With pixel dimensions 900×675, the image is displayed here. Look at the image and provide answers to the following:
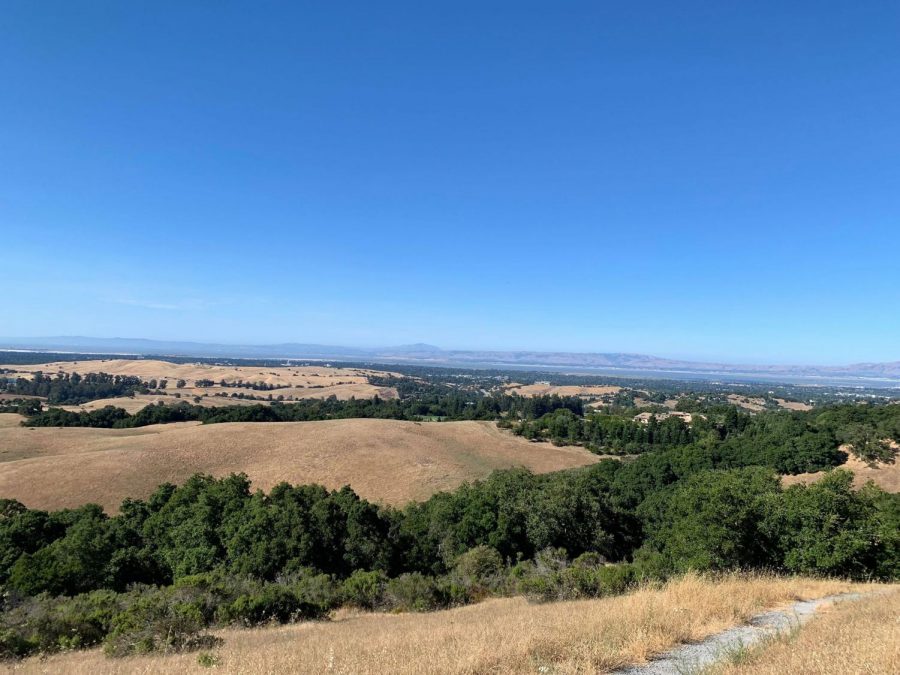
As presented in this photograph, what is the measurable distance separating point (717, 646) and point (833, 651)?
2367 mm

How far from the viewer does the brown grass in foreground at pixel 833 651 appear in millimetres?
5832

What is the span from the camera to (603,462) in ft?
202

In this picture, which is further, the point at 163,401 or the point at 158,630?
the point at 163,401

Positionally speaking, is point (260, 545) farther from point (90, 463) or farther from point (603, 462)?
point (603, 462)

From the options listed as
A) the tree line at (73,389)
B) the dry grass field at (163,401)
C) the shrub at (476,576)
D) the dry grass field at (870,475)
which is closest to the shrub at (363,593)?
the shrub at (476,576)

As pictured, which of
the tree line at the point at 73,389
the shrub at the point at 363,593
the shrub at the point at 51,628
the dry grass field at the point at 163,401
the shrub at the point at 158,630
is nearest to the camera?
the shrub at the point at 158,630

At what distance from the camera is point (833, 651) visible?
643 centimetres

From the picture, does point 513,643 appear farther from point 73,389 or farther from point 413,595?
point 73,389

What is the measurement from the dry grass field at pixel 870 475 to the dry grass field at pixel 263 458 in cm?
2675

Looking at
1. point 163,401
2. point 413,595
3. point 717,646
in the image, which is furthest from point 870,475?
point 163,401

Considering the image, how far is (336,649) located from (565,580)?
10.2 meters

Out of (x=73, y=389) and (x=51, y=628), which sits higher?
(x=51, y=628)

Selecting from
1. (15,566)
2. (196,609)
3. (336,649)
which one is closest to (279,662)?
(336,649)

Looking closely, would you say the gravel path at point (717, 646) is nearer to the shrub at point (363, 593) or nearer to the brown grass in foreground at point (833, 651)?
the brown grass in foreground at point (833, 651)
